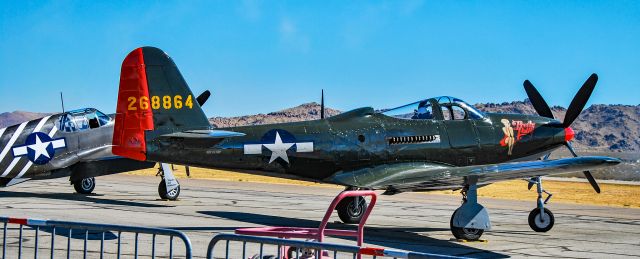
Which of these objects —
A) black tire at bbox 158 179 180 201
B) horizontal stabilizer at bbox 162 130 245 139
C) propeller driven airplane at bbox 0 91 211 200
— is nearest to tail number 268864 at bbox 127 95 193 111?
horizontal stabilizer at bbox 162 130 245 139

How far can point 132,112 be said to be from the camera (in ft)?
46.5

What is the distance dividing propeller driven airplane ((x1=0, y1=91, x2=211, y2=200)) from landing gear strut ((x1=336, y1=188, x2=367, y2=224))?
6.90 metres

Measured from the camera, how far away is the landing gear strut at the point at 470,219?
1354 cm

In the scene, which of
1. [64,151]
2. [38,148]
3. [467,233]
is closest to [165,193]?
[64,151]

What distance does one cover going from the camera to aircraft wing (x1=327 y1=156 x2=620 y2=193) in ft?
38.8

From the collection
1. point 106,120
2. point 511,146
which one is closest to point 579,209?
point 511,146

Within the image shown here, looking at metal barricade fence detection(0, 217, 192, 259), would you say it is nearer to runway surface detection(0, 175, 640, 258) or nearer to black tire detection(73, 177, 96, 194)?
runway surface detection(0, 175, 640, 258)

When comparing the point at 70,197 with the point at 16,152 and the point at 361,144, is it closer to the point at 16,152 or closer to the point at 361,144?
the point at 16,152

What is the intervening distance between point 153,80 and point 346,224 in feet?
16.7

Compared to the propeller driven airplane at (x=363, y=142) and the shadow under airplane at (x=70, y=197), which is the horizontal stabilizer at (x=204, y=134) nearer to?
the propeller driven airplane at (x=363, y=142)

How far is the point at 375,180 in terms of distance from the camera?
1491cm

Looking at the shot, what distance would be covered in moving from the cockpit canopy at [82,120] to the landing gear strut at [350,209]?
892 centimetres

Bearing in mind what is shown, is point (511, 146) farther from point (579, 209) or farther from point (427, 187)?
point (579, 209)

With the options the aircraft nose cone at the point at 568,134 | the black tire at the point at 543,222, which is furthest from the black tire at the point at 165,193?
the aircraft nose cone at the point at 568,134
